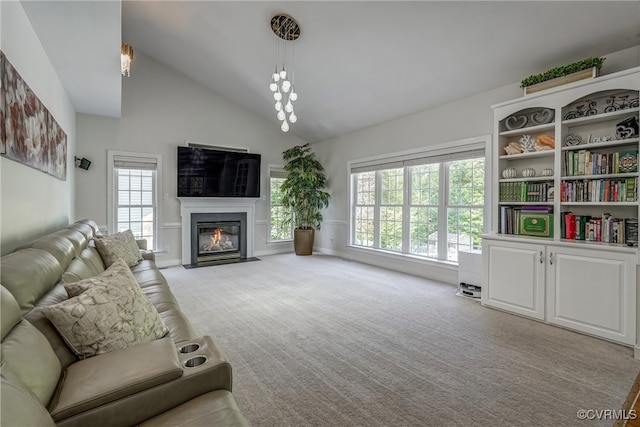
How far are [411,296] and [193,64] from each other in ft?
17.1

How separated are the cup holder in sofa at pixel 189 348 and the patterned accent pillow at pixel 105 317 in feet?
0.58

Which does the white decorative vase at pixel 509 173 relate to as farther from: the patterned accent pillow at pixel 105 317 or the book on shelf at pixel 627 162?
the patterned accent pillow at pixel 105 317

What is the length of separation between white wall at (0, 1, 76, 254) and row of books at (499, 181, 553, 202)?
4455 mm

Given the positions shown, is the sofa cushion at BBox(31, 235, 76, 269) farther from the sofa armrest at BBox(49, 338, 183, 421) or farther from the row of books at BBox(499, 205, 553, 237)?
the row of books at BBox(499, 205, 553, 237)

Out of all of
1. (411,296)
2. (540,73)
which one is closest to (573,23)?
(540,73)

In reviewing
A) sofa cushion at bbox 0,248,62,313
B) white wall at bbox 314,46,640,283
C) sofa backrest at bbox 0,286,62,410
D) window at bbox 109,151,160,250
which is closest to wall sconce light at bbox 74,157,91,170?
window at bbox 109,151,160,250

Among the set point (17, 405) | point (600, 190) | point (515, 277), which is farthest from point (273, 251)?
point (17, 405)

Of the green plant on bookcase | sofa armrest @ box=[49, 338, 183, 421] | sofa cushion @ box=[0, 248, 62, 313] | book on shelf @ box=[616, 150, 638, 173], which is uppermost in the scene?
the green plant on bookcase

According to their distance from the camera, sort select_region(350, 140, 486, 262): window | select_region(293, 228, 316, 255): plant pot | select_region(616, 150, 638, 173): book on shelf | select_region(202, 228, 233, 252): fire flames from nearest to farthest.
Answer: select_region(616, 150, 638, 173): book on shelf → select_region(350, 140, 486, 262): window → select_region(202, 228, 233, 252): fire flames → select_region(293, 228, 316, 255): plant pot

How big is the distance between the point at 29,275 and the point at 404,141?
488cm

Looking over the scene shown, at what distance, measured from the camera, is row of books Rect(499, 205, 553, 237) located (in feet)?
10.6

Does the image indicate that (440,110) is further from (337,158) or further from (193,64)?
(193,64)

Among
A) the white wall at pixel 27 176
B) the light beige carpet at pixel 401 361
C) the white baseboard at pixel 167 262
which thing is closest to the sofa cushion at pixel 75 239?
the white wall at pixel 27 176

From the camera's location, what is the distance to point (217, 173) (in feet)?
19.7
